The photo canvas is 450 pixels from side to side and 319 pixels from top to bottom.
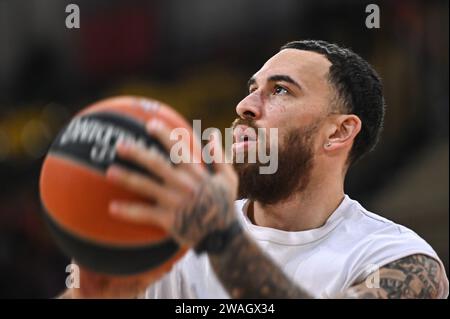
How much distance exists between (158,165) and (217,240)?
30 centimetres

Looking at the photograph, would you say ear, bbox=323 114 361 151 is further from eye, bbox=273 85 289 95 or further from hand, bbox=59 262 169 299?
hand, bbox=59 262 169 299

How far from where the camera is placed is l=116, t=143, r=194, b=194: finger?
64.6 inches

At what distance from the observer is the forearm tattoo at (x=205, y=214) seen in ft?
5.66

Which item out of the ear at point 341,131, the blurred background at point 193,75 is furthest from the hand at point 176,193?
the blurred background at point 193,75

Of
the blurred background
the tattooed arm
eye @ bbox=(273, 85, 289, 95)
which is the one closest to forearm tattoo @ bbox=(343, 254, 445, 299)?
the tattooed arm

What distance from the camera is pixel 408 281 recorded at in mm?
2363

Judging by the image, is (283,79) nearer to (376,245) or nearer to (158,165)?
(376,245)

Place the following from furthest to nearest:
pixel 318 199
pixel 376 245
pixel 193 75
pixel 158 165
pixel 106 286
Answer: pixel 193 75 < pixel 318 199 < pixel 376 245 < pixel 106 286 < pixel 158 165

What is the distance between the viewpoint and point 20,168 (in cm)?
829

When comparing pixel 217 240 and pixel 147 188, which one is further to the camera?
pixel 217 240

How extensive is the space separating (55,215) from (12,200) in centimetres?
648

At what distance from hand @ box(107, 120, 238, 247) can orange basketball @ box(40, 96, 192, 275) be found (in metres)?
0.03

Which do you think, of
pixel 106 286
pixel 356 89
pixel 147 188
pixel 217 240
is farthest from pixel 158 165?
pixel 356 89
